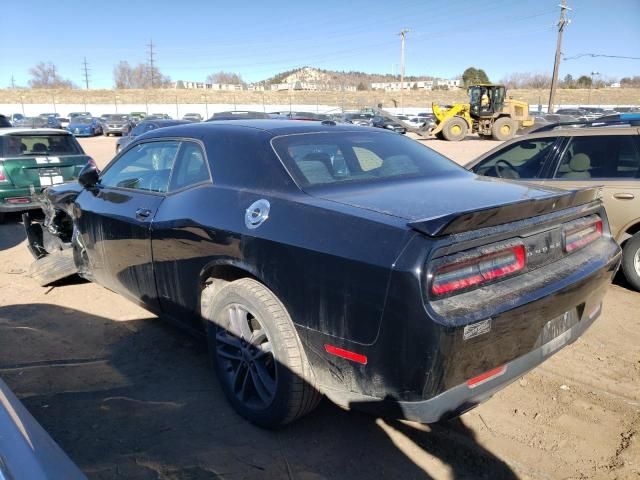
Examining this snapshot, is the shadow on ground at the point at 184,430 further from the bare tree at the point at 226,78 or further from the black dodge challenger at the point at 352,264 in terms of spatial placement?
the bare tree at the point at 226,78

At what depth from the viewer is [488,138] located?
2962 centimetres

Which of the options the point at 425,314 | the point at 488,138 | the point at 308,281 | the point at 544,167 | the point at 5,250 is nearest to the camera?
the point at 425,314

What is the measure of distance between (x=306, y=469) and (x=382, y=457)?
400 mm

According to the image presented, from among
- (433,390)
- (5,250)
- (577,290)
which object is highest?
(577,290)

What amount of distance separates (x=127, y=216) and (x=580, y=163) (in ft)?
14.5

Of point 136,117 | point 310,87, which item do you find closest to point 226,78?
point 310,87

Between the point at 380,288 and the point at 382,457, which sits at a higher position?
the point at 380,288

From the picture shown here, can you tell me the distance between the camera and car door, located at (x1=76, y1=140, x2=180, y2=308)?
142 inches

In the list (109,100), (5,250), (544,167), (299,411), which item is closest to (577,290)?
(299,411)

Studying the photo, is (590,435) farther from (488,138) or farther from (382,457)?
(488,138)

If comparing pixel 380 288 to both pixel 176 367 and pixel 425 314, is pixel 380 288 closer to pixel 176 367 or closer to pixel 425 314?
pixel 425 314

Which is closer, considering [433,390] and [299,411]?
[433,390]

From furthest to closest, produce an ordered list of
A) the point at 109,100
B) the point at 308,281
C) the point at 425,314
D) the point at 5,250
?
the point at 109,100, the point at 5,250, the point at 308,281, the point at 425,314

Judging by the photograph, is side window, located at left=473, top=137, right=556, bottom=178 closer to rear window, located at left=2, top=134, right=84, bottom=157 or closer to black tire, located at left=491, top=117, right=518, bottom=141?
rear window, located at left=2, top=134, right=84, bottom=157
